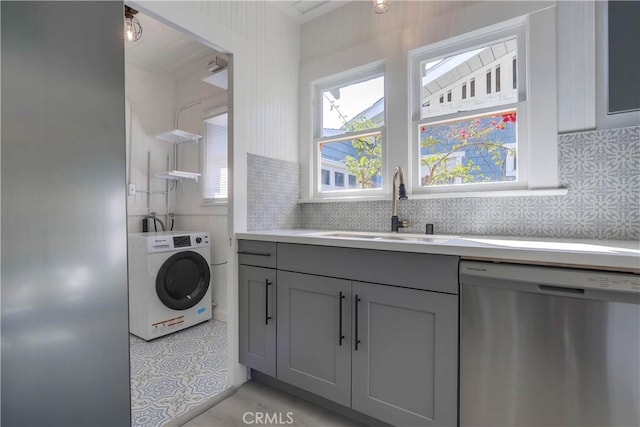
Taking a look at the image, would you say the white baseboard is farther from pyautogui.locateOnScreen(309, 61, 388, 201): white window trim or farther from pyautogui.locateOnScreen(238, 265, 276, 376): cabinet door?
Answer: pyautogui.locateOnScreen(309, 61, 388, 201): white window trim

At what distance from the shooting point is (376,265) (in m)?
1.43

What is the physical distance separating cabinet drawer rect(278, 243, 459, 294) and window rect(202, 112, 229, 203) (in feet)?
5.50

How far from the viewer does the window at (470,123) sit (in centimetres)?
174

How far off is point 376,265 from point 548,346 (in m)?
0.69

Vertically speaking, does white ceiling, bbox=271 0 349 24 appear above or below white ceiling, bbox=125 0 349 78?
below

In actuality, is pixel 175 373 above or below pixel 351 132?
below

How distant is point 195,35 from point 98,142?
153 cm

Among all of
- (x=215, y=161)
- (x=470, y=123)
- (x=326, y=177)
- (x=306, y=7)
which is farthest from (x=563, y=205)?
(x=215, y=161)

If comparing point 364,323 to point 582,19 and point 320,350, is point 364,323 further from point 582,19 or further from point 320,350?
point 582,19

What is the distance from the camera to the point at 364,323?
146cm

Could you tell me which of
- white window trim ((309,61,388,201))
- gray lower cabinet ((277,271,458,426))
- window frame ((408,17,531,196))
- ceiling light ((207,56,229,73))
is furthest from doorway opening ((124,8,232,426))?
window frame ((408,17,531,196))

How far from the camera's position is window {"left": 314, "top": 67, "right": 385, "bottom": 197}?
88.0 inches

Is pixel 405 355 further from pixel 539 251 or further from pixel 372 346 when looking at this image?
pixel 539 251

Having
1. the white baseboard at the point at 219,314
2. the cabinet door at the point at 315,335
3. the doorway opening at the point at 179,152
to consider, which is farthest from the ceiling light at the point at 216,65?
the white baseboard at the point at 219,314
